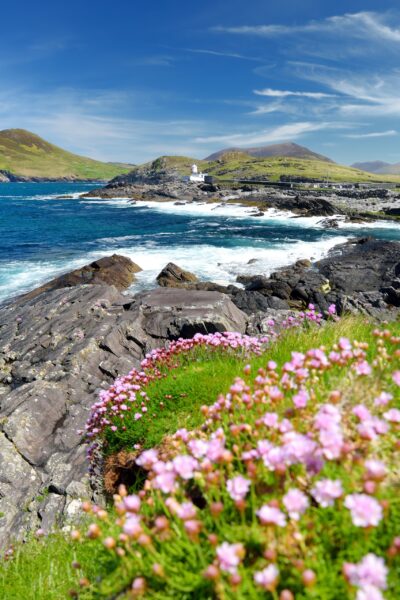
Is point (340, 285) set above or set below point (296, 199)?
below

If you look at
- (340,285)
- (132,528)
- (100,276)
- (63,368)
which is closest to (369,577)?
(132,528)

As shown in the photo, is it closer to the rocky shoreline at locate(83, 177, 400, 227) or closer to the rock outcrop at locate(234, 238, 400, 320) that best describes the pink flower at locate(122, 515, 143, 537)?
the rock outcrop at locate(234, 238, 400, 320)

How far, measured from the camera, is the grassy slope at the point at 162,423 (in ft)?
13.2

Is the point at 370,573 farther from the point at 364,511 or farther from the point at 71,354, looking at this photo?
the point at 71,354

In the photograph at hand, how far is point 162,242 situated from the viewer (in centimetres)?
→ 5556

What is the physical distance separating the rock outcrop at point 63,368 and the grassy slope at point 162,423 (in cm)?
143

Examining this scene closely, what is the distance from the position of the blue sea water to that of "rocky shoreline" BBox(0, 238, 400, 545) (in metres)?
10.00

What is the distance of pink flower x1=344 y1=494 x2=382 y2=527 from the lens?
212 cm

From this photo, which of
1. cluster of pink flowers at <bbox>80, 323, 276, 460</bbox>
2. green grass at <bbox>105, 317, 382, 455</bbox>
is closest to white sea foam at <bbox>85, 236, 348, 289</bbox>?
cluster of pink flowers at <bbox>80, 323, 276, 460</bbox>

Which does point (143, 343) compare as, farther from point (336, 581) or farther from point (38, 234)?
point (38, 234)

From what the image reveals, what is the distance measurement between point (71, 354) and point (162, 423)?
867cm

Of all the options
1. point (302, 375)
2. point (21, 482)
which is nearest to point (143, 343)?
point (21, 482)

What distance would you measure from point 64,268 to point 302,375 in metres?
38.4

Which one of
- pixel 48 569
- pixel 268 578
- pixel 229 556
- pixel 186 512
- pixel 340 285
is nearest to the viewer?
pixel 268 578
